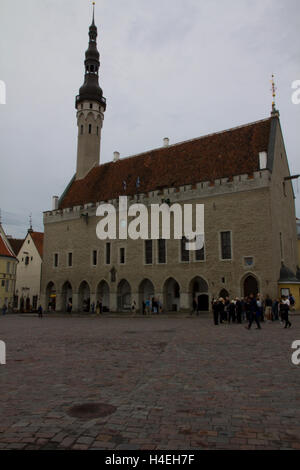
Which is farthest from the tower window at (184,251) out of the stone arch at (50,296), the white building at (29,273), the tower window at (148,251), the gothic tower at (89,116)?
the white building at (29,273)

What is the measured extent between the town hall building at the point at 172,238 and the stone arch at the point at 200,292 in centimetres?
9

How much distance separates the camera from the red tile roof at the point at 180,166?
32.8 meters

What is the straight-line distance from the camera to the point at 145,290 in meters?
36.6

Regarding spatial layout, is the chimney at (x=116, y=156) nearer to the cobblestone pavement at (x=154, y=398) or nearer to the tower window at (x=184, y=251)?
the tower window at (x=184, y=251)

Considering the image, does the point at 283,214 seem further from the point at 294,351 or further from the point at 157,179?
the point at 294,351

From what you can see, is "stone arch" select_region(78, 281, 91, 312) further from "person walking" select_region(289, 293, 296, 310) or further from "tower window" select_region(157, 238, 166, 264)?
"person walking" select_region(289, 293, 296, 310)

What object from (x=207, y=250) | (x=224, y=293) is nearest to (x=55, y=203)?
(x=207, y=250)

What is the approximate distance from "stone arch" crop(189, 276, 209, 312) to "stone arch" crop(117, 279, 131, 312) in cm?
732

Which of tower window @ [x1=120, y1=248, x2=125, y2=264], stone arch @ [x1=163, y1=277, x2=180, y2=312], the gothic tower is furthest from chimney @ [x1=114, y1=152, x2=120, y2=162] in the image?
stone arch @ [x1=163, y1=277, x2=180, y2=312]

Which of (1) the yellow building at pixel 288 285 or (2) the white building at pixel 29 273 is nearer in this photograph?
(1) the yellow building at pixel 288 285

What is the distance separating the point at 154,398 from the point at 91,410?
1.05 m

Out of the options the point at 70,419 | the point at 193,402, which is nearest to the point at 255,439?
the point at 193,402

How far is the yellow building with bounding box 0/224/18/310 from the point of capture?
46.9 m
